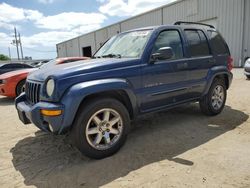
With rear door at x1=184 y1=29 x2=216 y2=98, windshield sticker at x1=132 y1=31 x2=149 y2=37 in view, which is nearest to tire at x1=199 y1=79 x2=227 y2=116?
rear door at x1=184 y1=29 x2=216 y2=98

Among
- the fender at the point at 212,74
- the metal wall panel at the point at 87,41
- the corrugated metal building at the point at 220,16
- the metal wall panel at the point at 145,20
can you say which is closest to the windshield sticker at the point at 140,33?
the fender at the point at 212,74

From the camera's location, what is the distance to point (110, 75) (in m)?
3.51

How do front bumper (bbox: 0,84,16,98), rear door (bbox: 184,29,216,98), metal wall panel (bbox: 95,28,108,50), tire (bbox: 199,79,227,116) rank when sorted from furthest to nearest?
metal wall panel (bbox: 95,28,108,50)
front bumper (bbox: 0,84,16,98)
tire (bbox: 199,79,227,116)
rear door (bbox: 184,29,216,98)

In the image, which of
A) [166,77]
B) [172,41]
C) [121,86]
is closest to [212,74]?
[172,41]

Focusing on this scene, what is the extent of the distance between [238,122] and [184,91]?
1313 millimetres

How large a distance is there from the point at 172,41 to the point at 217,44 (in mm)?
1465

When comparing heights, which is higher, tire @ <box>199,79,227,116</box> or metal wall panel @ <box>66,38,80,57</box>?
metal wall panel @ <box>66,38,80,57</box>

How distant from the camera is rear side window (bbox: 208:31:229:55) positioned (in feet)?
17.2

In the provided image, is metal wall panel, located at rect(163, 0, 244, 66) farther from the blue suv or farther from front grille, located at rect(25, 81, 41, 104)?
front grille, located at rect(25, 81, 41, 104)

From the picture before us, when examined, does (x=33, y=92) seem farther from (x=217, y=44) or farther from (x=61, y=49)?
(x=61, y=49)

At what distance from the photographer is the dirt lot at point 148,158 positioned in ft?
9.50

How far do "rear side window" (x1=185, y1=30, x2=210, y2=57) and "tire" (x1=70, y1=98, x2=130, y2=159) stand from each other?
2.05 m

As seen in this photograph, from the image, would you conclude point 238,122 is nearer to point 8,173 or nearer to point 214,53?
point 214,53

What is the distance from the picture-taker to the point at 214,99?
5320 mm
